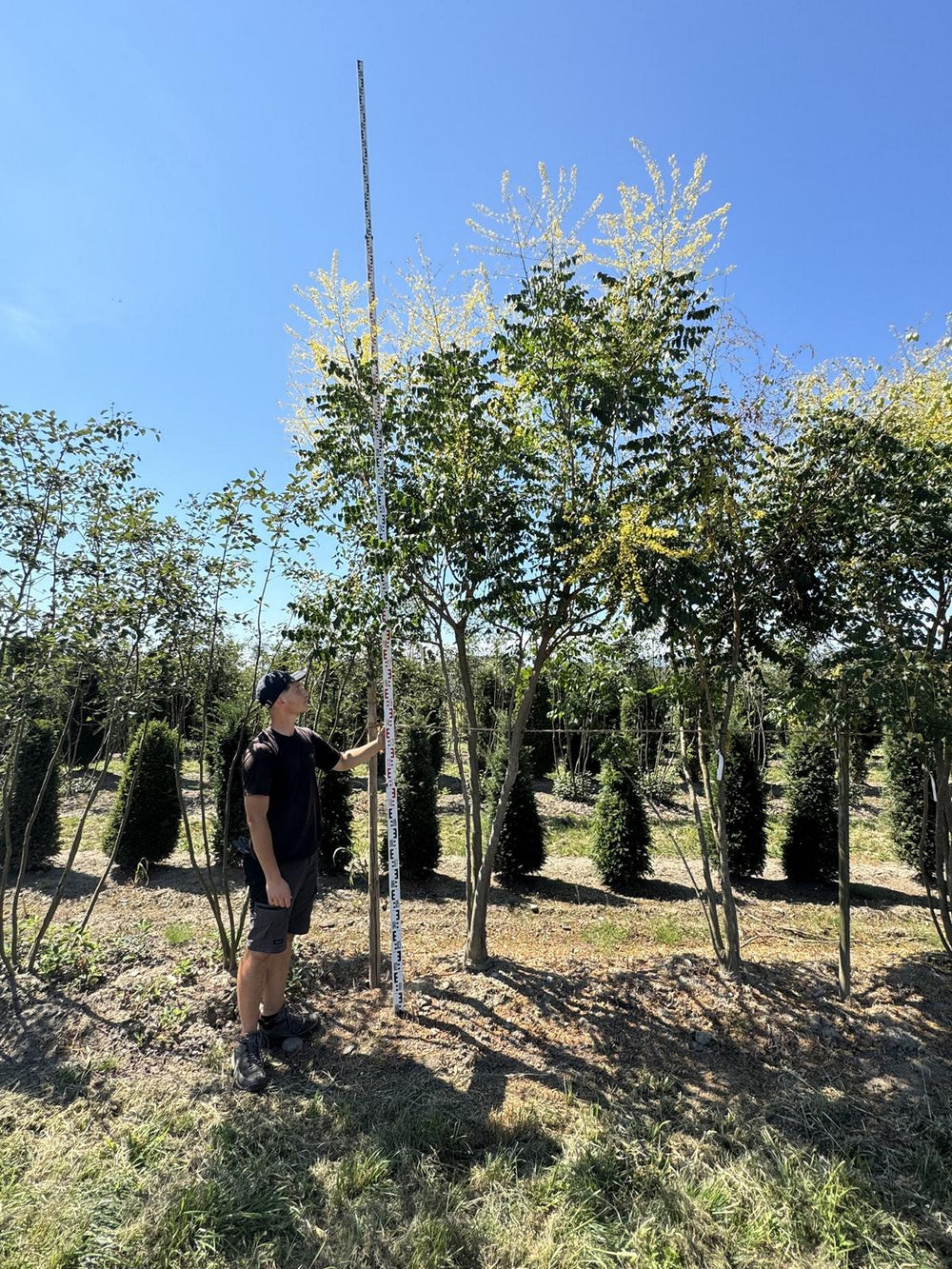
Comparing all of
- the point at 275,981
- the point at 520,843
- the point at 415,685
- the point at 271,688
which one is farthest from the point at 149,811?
the point at 271,688

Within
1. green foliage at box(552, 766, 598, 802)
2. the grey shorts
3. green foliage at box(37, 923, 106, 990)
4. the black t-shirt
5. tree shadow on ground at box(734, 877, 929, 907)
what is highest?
the black t-shirt

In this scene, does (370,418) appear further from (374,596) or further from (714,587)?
(714,587)

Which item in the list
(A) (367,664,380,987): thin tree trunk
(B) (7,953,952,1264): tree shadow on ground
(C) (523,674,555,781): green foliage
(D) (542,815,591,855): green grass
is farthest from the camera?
(C) (523,674,555,781): green foliage

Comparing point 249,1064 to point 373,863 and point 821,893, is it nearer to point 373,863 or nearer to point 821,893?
point 373,863

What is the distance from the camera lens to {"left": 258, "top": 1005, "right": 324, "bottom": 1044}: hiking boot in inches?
130

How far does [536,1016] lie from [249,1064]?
1.48 m

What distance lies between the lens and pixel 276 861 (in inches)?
121

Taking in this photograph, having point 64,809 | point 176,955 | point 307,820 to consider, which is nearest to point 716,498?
point 307,820

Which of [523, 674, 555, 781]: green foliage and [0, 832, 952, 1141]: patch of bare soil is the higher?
[523, 674, 555, 781]: green foliage

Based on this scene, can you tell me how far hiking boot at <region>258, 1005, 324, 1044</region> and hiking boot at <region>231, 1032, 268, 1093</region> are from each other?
0.56ft

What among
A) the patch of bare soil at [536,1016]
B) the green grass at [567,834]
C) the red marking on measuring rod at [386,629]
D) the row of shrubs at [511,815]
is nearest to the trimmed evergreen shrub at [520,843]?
the row of shrubs at [511,815]

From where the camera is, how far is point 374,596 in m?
3.53

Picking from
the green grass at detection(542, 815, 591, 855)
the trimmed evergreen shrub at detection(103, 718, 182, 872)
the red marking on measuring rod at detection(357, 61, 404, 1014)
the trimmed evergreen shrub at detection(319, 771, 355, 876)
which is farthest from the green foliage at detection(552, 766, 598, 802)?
the red marking on measuring rod at detection(357, 61, 404, 1014)

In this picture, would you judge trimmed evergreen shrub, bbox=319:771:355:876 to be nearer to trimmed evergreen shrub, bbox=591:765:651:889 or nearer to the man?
trimmed evergreen shrub, bbox=591:765:651:889
